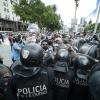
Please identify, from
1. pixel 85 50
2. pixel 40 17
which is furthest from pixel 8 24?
pixel 85 50

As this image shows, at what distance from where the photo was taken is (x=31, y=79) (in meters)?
2.71

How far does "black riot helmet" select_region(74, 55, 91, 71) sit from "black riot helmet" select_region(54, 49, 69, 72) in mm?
171

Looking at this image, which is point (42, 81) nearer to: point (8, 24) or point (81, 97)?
point (81, 97)

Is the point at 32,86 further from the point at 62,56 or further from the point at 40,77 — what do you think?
the point at 62,56

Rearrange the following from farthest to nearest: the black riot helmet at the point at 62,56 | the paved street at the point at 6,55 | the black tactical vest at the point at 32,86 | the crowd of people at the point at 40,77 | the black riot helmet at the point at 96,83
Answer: the paved street at the point at 6,55 < the black riot helmet at the point at 62,56 < the black tactical vest at the point at 32,86 < the crowd of people at the point at 40,77 < the black riot helmet at the point at 96,83

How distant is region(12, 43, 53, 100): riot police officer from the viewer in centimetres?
270

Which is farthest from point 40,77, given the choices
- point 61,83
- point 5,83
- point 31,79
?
point 61,83

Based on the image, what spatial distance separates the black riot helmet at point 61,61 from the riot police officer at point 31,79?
2.21 ft

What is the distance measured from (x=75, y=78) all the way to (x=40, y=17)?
38224 mm

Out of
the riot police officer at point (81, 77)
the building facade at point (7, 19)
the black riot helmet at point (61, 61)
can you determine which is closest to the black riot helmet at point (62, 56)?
the black riot helmet at point (61, 61)

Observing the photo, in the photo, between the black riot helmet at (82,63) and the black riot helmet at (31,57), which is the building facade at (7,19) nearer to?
the black riot helmet at (82,63)

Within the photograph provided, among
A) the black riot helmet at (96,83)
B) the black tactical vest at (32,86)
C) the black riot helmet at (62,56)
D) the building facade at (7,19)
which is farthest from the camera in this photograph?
the building facade at (7,19)

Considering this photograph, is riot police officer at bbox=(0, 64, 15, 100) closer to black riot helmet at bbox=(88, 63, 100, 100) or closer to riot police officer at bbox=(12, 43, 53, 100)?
riot police officer at bbox=(12, 43, 53, 100)

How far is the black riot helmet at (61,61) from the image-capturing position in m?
3.45
